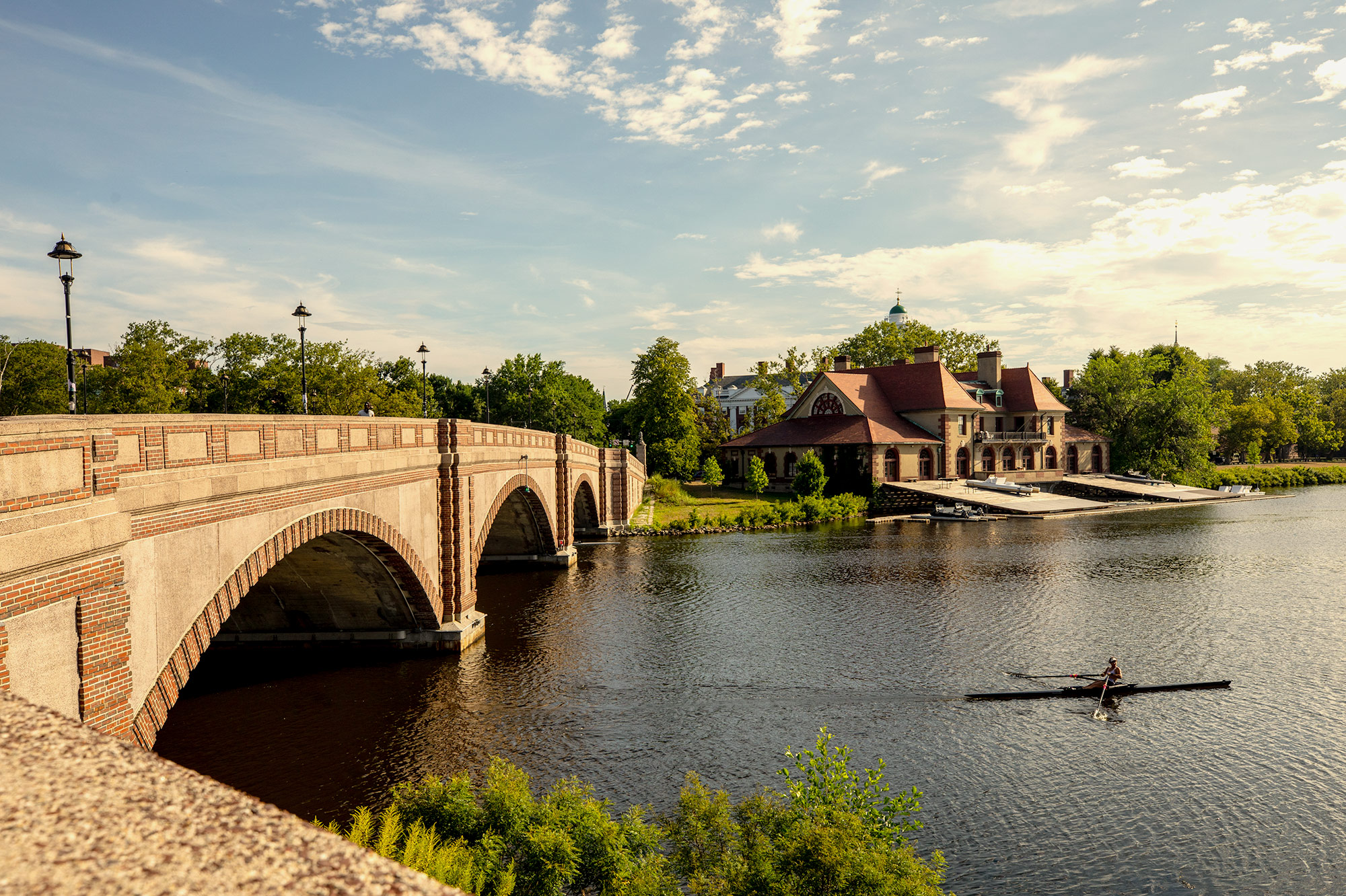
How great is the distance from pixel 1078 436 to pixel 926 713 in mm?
75784

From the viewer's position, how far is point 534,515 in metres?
41.3

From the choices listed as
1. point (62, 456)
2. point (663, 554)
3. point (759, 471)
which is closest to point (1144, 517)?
point (759, 471)

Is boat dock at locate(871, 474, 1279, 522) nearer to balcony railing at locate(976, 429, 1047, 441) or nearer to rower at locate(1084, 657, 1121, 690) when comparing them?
balcony railing at locate(976, 429, 1047, 441)

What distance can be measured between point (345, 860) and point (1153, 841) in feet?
51.9

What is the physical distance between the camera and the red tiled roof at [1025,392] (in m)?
82.5

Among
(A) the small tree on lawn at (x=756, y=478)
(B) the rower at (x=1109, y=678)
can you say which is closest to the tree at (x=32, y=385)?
(A) the small tree on lawn at (x=756, y=478)

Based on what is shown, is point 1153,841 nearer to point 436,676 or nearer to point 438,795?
point 438,795

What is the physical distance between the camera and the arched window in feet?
252

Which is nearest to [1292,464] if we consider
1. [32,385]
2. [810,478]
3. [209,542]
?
[810,478]

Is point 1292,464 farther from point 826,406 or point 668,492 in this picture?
point 668,492

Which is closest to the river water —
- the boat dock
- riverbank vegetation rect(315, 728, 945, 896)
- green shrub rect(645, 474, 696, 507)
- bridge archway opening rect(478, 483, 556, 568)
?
riverbank vegetation rect(315, 728, 945, 896)

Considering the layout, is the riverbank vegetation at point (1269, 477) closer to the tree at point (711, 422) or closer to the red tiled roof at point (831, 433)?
the red tiled roof at point (831, 433)

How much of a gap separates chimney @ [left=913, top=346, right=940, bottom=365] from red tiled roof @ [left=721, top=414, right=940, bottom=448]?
777 cm

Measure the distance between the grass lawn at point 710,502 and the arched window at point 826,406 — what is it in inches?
383
